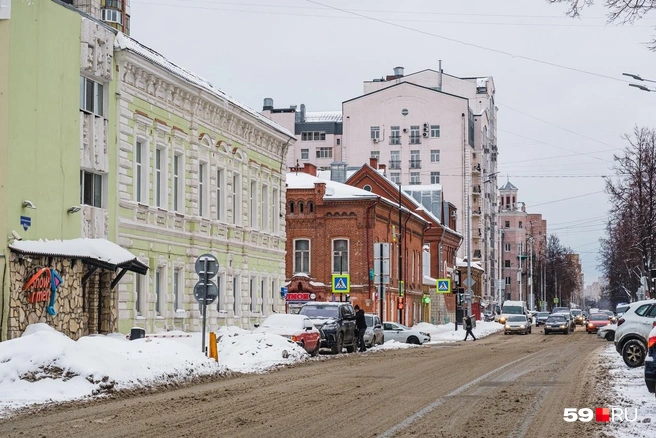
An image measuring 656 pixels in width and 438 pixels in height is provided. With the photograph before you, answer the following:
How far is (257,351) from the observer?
30156mm

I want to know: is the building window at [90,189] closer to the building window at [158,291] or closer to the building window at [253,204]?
the building window at [158,291]

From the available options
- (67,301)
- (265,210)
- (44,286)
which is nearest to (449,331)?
(265,210)

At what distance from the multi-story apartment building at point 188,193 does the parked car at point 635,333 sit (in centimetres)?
1479

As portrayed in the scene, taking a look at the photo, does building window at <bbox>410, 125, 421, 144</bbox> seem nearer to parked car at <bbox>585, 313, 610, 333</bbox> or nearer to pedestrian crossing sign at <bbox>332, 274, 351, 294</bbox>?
parked car at <bbox>585, 313, 610, 333</bbox>

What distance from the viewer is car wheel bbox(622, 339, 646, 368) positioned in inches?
1090

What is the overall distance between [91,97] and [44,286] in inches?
264

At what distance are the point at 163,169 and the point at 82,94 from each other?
6806 mm

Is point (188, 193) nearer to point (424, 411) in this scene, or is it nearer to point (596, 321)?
point (424, 411)

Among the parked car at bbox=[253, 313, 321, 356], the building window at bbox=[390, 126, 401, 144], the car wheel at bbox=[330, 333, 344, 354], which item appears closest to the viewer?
the parked car at bbox=[253, 313, 321, 356]

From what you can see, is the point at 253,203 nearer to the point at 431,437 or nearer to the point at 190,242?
the point at 190,242

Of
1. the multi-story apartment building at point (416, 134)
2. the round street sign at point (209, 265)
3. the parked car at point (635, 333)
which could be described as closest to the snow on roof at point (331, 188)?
the parked car at point (635, 333)

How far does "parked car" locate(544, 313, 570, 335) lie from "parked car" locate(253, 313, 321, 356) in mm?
39664

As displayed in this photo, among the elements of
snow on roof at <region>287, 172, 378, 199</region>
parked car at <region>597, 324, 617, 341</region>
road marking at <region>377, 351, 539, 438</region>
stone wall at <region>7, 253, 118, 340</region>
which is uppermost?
snow on roof at <region>287, 172, 378, 199</region>

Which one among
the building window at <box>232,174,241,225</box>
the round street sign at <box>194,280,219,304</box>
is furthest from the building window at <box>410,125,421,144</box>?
the round street sign at <box>194,280,219,304</box>
